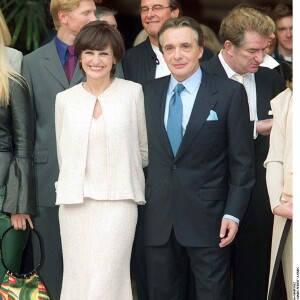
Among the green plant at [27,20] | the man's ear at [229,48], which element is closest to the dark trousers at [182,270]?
the man's ear at [229,48]

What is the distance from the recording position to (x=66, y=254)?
5590mm

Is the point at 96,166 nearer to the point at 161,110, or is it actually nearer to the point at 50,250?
the point at 161,110

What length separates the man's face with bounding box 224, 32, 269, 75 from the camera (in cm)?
598

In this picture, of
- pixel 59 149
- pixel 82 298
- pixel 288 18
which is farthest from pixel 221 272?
pixel 288 18

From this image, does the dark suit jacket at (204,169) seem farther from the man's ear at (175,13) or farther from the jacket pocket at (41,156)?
the man's ear at (175,13)

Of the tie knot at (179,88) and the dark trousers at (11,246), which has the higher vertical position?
the tie knot at (179,88)

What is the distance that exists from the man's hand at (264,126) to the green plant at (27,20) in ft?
8.83

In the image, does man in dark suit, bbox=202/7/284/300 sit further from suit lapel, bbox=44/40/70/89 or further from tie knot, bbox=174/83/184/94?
suit lapel, bbox=44/40/70/89

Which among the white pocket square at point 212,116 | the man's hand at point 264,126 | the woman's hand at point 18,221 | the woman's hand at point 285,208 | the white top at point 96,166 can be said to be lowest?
the woman's hand at point 18,221

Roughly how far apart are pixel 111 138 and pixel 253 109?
1.02 meters

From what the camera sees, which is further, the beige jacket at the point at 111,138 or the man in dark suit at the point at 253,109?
the man in dark suit at the point at 253,109

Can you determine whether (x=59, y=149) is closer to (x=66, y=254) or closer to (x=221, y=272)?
(x=66, y=254)

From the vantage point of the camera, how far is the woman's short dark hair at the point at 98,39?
5535mm

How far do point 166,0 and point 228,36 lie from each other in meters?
0.64
